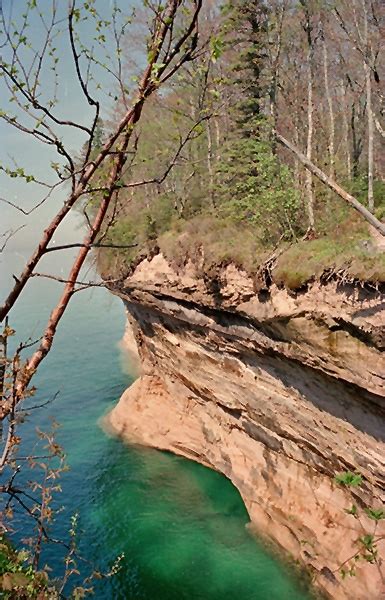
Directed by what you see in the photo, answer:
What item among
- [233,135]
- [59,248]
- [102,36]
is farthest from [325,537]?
[233,135]

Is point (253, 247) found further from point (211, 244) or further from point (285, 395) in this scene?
point (285, 395)

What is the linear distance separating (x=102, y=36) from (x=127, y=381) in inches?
1037

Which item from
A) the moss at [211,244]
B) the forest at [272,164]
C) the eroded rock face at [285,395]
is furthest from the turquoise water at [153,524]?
the forest at [272,164]

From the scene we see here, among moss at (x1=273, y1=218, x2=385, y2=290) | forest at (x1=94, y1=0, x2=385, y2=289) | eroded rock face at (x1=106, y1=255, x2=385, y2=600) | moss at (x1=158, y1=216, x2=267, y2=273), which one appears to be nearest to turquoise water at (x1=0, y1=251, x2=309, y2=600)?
eroded rock face at (x1=106, y1=255, x2=385, y2=600)

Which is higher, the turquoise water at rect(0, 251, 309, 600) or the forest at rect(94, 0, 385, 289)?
the forest at rect(94, 0, 385, 289)

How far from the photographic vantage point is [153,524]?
15.0 meters

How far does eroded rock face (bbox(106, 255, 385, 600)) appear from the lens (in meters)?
9.39

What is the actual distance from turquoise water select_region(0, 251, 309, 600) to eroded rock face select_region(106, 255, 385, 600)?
896 mm

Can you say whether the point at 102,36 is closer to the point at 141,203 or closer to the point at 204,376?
the point at 204,376

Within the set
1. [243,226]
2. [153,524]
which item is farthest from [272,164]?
[153,524]

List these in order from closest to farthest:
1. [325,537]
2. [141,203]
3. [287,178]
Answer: [325,537] < [287,178] < [141,203]

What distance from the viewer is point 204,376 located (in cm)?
1605

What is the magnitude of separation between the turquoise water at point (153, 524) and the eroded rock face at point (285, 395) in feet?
2.94

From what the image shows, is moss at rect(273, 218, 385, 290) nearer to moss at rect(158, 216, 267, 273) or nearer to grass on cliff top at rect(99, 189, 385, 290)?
grass on cliff top at rect(99, 189, 385, 290)
